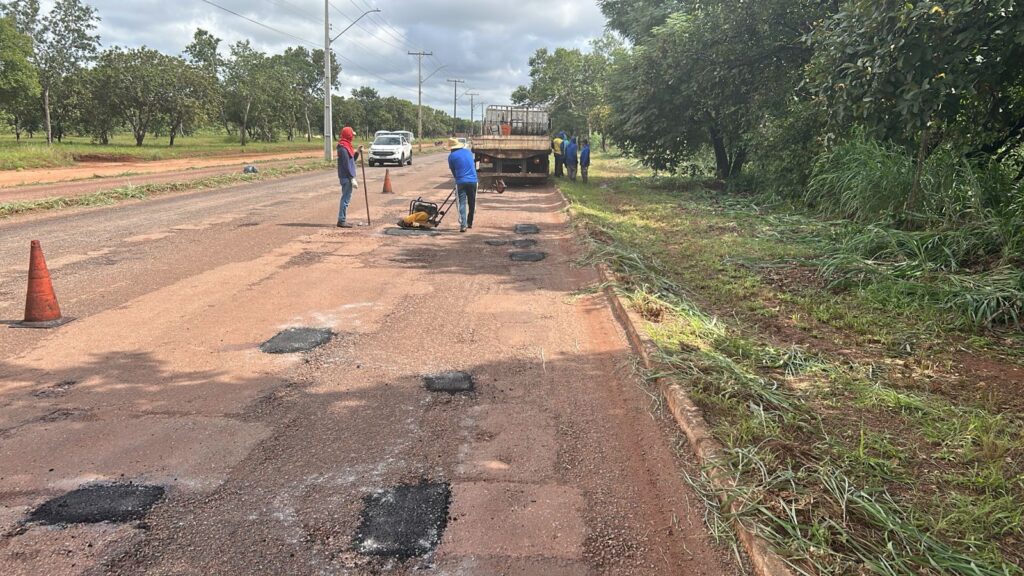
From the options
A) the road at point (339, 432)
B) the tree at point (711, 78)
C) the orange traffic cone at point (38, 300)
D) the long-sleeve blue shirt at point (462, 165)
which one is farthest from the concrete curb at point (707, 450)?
the tree at point (711, 78)

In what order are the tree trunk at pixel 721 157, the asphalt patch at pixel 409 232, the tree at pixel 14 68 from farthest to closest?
the tree at pixel 14 68 < the tree trunk at pixel 721 157 < the asphalt patch at pixel 409 232

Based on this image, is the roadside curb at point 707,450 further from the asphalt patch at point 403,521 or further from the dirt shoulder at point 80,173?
the dirt shoulder at point 80,173

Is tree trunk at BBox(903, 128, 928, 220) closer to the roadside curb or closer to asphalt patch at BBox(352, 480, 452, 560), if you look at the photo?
the roadside curb

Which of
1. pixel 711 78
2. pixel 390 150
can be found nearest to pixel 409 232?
pixel 711 78

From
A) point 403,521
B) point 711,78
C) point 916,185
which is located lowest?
point 403,521

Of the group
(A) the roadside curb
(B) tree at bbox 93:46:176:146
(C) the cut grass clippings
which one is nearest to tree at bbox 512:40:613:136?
(B) tree at bbox 93:46:176:146

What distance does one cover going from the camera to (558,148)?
21156mm

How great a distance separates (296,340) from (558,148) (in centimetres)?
1720

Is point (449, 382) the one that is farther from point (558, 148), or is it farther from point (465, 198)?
point (558, 148)

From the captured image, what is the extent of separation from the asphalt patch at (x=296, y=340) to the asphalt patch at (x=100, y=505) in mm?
1926

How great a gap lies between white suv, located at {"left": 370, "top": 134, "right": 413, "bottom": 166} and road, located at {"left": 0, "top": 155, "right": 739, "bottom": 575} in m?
24.6

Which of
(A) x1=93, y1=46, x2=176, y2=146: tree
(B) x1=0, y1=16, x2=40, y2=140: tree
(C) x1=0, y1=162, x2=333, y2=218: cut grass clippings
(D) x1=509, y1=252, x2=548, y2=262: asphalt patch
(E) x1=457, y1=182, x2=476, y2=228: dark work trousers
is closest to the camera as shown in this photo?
(D) x1=509, y1=252, x2=548, y2=262: asphalt patch

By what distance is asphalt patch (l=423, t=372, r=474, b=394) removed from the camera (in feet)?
13.8

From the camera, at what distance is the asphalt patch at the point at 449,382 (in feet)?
13.8
